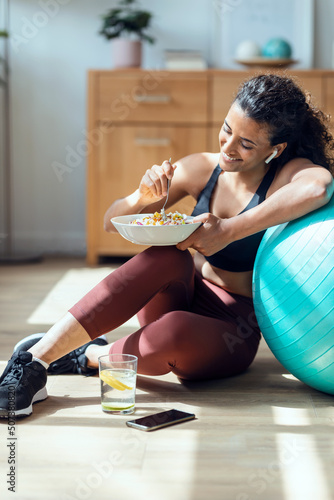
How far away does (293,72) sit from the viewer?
145 inches

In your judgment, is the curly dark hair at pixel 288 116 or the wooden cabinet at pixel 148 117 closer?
the curly dark hair at pixel 288 116

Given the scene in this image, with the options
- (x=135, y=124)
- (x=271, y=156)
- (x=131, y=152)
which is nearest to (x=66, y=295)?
(x=131, y=152)

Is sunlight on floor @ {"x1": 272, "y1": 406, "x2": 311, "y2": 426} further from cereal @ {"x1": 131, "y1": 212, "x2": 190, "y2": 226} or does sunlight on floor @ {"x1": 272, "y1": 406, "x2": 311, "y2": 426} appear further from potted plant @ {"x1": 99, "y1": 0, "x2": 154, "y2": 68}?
Answer: potted plant @ {"x1": 99, "y1": 0, "x2": 154, "y2": 68}

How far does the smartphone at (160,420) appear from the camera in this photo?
1.61 m

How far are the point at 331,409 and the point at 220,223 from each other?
1.80 feet

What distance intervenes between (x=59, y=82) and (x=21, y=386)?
285cm

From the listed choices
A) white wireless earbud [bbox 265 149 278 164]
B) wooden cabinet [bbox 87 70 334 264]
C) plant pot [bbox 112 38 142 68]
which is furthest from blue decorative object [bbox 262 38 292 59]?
white wireless earbud [bbox 265 149 278 164]

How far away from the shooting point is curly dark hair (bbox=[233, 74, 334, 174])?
5.82 ft

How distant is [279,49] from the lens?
3824 millimetres

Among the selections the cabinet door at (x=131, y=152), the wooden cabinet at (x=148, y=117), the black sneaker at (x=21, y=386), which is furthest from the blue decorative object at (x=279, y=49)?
the black sneaker at (x=21, y=386)

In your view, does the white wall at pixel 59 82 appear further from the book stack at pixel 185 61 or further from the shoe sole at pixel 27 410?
the shoe sole at pixel 27 410

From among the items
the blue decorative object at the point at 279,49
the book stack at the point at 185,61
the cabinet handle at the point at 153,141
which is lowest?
the cabinet handle at the point at 153,141

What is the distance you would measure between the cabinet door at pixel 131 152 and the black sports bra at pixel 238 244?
5.65 feet

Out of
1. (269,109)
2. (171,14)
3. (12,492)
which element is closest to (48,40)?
(171,14)
